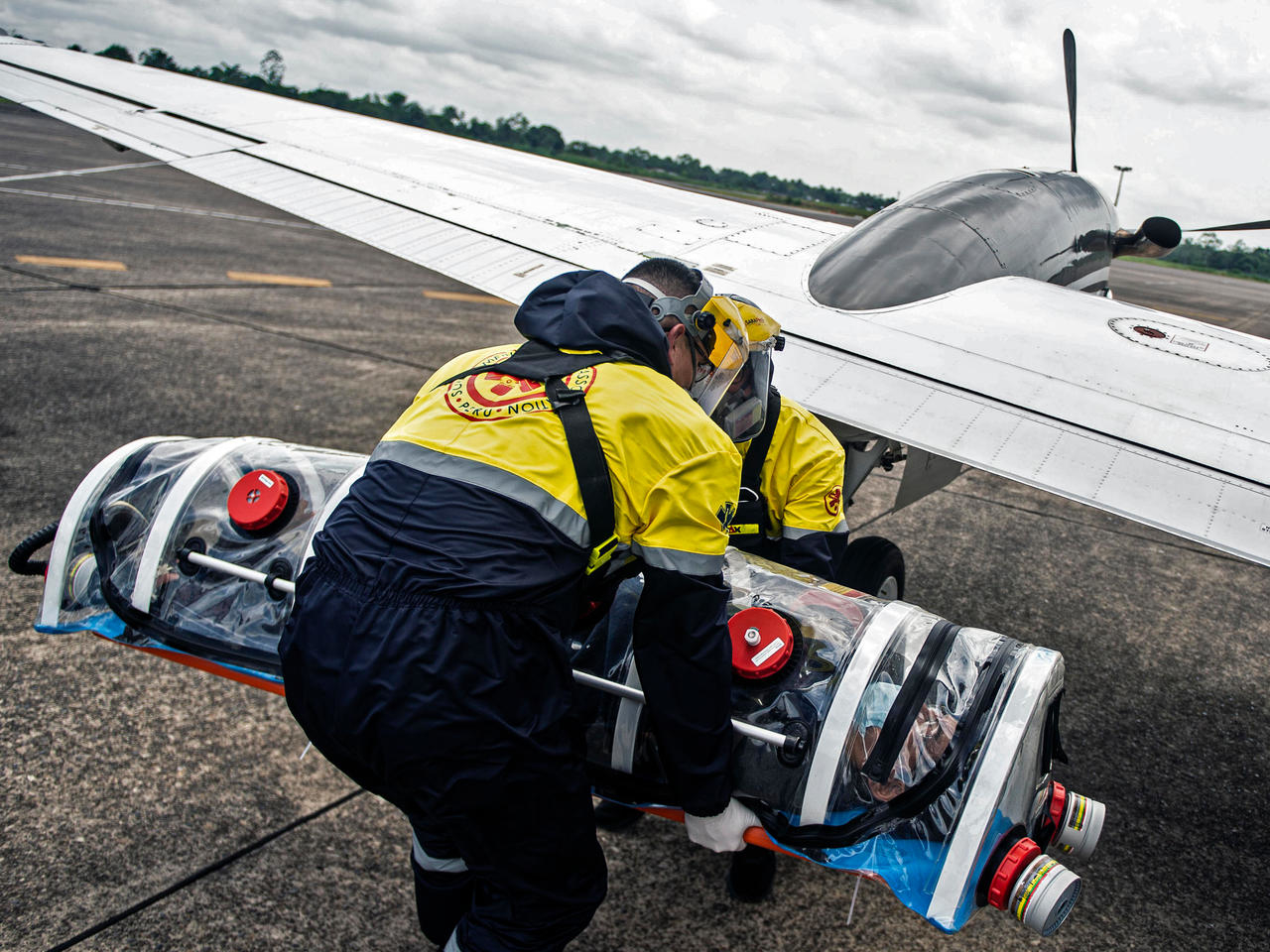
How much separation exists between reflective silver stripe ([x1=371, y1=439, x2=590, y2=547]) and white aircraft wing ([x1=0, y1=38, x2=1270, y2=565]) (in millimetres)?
2339

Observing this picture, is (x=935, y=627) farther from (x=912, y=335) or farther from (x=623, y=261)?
(x=623, y=261)

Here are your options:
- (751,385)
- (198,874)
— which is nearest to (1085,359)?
(751,385)

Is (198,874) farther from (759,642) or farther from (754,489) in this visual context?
(754,489)

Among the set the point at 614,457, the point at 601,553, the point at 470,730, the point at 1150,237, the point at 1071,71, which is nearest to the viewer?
the point at 470,730

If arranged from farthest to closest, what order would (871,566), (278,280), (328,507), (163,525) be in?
(278,280), (871,566), (163,525), (328,507)

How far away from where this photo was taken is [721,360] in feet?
9.41

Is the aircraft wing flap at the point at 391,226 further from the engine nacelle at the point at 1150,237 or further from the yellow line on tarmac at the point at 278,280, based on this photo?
the yellow line on tarmac at the point at 278,280

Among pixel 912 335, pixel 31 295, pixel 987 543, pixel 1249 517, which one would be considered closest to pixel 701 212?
pixel 912 335

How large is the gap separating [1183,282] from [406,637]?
48907mm

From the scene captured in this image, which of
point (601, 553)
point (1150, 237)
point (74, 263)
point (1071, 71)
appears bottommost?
point (74, 263)

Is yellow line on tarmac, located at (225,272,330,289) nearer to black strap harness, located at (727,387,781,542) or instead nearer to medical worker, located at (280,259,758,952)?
black strap harness, located at (727,387,781,542)

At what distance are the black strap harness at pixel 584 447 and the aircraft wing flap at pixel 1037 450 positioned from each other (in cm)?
221

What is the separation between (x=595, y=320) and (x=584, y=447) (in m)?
0.38

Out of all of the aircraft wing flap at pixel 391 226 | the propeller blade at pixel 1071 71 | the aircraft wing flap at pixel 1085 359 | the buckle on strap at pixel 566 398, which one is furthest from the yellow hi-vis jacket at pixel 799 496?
the propeller blade at pixel 1071 71
